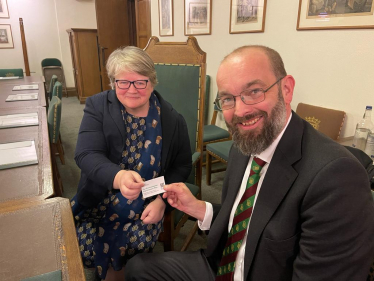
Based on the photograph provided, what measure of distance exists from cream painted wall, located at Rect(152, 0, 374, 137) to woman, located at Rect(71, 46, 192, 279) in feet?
4.63

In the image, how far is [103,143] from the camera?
1.34 metres

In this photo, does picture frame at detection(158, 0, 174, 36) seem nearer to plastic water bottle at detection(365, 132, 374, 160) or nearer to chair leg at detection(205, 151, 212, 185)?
chair leg at detection(205, 151, 212, 185)

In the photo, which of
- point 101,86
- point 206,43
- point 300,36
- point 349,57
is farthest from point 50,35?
point 349,57

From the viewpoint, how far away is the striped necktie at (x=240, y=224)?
99cm

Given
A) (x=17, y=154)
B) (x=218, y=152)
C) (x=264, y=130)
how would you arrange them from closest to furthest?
(x=264, y=130) → (x=17, y=154) → (x=218, y=152)

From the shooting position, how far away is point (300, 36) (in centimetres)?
228

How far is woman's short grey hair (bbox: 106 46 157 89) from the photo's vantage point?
130 centimetres

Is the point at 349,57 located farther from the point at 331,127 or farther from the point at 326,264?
the point at 326,264

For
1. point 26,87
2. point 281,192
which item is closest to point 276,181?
point 281,192

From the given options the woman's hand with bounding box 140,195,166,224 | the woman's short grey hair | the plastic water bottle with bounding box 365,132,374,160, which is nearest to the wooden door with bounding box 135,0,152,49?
the woman's short grey hair

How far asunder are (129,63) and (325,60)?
5.30ft

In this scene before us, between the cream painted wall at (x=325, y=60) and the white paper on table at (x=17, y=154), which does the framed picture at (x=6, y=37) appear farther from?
the white paper on table at (x=17, y=154)

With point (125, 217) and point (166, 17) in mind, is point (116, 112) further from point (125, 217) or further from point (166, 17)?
point (166, 17)

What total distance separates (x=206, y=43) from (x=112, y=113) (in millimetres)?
2507
